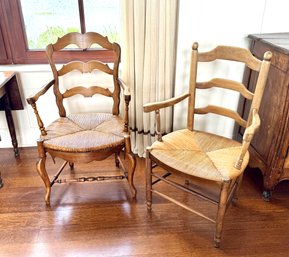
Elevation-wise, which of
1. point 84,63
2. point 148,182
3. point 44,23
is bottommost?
point 148,182

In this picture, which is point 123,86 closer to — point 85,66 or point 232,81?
point 85,66

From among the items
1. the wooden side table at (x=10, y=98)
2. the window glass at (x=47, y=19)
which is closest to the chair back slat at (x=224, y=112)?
the window glass at (x=47, y=19)

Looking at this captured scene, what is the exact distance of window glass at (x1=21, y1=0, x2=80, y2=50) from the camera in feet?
6.59

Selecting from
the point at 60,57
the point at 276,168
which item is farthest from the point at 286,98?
the point at 60,57

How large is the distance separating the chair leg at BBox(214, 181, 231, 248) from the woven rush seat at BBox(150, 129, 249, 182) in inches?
1.7

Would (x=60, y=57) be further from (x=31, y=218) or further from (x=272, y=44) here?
(x=272, y=44)

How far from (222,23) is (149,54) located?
52cm

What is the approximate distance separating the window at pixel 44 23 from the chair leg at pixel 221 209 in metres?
1.34

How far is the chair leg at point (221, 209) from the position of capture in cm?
133

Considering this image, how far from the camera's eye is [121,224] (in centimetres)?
164

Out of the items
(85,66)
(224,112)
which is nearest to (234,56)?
(224,112)

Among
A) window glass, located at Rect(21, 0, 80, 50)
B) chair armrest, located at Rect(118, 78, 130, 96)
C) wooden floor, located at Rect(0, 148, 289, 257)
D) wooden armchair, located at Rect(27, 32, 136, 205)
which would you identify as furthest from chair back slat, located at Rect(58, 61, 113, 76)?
wooden floor, located at Rect(0, 148, 289, 257)

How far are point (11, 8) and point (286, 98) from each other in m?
1.92

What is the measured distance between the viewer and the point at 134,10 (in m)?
1.75
